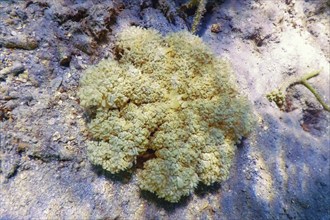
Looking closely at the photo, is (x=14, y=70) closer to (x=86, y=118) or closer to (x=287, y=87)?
(x=86, y=118)

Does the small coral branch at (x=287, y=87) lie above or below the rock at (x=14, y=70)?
above

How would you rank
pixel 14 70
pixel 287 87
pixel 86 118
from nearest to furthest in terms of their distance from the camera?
pixel 14 70 < pixel 86 118 < pixel 287 87

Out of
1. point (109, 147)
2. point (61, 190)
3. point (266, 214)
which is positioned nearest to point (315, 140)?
point (266, 214)

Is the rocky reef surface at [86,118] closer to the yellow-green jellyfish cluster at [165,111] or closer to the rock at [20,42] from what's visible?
the rock at [20,42]

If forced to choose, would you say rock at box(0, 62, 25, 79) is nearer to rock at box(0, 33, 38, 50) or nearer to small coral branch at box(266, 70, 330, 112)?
rock at box(0, 33, 38, 50)

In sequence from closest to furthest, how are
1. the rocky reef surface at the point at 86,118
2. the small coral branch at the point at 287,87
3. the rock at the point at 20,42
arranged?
the rocky reef surface at the point at 86,118 < the rock at the point at 20,42 < the small coral branch at the point at 287,87

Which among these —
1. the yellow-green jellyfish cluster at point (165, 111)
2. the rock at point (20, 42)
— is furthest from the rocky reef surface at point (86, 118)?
the yellow-green jellyfish cluster at point (165, 111)

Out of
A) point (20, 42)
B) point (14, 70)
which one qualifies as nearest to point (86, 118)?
point (14, 70)
